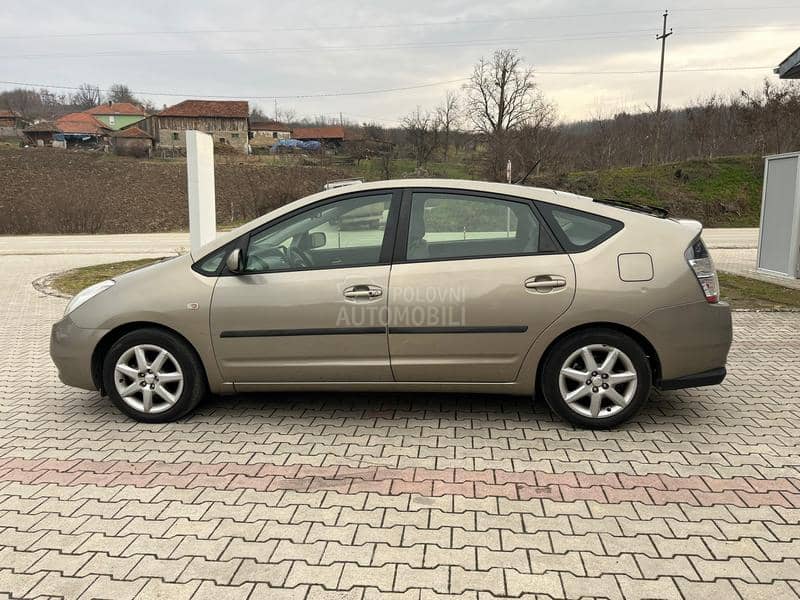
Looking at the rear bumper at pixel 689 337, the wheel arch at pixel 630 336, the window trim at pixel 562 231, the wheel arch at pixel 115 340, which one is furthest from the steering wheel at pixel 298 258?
the rear bumper at pixel 689 337

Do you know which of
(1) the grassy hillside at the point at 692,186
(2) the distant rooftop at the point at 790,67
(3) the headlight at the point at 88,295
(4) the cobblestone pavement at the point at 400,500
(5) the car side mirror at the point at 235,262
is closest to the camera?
(4) the cobblestone pavement at the point at 400,500

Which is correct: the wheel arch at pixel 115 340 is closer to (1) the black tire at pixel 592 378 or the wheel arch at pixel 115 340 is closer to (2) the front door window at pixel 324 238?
(2) the front door window at pixel 324 238

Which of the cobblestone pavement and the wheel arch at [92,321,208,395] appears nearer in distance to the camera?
the cobblestone pavement

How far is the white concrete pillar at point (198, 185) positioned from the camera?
9.95m

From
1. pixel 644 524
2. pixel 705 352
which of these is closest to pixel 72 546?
pixel 644 524

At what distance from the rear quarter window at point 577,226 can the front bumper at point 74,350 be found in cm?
323

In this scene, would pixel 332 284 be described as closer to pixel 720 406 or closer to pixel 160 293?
pixel 160 293

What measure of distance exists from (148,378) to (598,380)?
313 cm

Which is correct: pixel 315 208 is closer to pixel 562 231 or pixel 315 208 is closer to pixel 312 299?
pixel 312 299

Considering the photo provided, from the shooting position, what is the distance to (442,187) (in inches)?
174

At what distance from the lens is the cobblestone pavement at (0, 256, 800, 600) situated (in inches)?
104

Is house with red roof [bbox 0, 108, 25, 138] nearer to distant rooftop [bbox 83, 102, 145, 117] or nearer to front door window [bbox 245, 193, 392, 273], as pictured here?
distant rooftop [bbox 83, 102, 145, 117]

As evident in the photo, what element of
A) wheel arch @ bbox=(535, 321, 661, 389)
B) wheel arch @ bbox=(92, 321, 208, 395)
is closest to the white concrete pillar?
wheel arch @ bbox=(92, 321, 208, 395)

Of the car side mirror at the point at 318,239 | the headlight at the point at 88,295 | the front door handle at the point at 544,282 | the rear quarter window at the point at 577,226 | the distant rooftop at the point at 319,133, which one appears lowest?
the headlight at the point at 88,295
